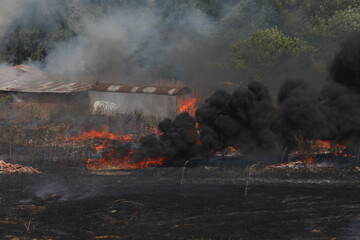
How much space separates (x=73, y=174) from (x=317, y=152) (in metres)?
14.4

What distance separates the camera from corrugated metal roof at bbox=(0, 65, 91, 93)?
53625 millimetres

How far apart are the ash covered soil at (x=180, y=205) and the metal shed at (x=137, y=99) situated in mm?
18136

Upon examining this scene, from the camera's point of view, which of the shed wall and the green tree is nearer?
the shed wall

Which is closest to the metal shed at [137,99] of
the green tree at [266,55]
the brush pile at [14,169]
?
the green tree at [266,55]

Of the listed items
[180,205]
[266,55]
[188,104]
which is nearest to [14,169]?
[180,205]

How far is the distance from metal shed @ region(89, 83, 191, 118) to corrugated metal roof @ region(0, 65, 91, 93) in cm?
299

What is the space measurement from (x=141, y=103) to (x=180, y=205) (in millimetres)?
26231

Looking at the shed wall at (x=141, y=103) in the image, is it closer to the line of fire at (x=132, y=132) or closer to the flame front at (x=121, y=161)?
the line of fire at (x=132, y=132)

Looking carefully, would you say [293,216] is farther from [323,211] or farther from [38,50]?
[38,50]

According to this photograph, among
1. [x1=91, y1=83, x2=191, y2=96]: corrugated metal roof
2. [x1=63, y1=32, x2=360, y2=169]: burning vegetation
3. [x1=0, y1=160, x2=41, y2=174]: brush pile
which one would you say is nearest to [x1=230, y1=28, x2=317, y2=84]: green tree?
[x1=91, y1=83, x2=191, y2=96]: corrugated metal roof

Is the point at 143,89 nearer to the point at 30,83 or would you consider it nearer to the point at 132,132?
the point at 132,132

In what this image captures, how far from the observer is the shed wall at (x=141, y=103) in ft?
156

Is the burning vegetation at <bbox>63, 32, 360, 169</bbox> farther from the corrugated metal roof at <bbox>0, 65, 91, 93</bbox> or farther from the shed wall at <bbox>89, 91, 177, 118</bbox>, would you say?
the corrugated metal roof at <bbox>0, 65, 91, 93</bbox>

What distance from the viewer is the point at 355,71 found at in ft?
107
